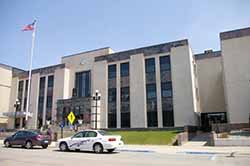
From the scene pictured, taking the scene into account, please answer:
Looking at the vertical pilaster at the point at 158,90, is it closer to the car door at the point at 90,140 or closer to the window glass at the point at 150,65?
the window glass at the point at 150,65

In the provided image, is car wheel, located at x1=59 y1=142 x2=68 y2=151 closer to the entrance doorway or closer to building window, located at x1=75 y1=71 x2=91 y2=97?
building window, located at x1=75 y1=71 x2=91 y2=97

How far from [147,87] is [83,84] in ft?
42.5

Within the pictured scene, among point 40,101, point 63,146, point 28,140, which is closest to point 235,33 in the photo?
point 63,146

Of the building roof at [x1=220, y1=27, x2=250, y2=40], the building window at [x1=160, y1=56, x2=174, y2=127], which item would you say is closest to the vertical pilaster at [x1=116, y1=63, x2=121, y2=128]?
the building window at [x1=160, y1=56, x2=174, y2=127]

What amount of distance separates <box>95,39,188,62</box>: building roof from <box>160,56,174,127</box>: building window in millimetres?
1527

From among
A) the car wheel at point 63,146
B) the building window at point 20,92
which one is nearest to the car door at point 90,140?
the car wheel at point 63,146

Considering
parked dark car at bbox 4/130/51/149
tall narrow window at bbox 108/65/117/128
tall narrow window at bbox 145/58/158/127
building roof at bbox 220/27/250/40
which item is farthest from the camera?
tall narrow window at bbox 108/65/117/128

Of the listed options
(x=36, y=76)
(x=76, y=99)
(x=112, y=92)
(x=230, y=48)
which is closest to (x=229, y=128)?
(x=230, y=48)

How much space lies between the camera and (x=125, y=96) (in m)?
37.9

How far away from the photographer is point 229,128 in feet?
93.2

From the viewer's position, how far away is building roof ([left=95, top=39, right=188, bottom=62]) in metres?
35.9

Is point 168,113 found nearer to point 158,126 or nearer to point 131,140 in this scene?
point 158,126

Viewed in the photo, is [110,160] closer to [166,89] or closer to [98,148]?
[98,148]

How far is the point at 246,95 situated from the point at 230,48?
668cm
